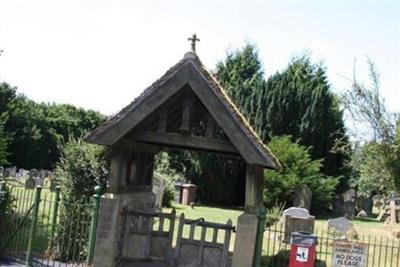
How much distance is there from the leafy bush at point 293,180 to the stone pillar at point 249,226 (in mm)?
17849

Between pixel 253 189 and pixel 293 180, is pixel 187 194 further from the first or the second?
pixel 253 189

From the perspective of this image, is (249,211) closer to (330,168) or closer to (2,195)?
(2,195)

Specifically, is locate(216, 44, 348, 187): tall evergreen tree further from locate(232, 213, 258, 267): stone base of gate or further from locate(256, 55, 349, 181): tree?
locate(232, 213, 258, 267): stone base of gate

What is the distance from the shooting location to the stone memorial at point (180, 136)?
31.8ft

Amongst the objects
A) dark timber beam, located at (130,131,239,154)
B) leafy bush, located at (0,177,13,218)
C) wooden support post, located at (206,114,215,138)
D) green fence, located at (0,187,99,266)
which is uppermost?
wooden support post, located at (206,114,215,138)

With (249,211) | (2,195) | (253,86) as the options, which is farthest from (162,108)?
(253,86)

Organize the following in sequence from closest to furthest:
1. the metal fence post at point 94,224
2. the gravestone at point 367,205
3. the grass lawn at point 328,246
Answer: the metal fence post at point 94,224 < the grass lawn at point 328,246 < the gravestone at point 367,205

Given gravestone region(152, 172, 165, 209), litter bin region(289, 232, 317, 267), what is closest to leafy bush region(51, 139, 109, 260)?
litter bin region(289, 232, 317, 267)

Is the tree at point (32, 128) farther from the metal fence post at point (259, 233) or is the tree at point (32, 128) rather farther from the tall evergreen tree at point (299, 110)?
the metal fence post at point (259, 233)

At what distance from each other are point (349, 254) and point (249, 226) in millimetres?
1852

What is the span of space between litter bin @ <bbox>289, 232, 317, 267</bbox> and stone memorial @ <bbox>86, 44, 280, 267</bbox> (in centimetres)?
81

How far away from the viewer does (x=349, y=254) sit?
957 cm

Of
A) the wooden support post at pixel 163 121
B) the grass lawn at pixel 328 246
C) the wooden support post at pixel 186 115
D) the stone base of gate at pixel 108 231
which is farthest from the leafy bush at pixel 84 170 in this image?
the grass lawn at pixel 328 246

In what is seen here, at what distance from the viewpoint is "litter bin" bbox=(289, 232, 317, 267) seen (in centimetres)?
915
